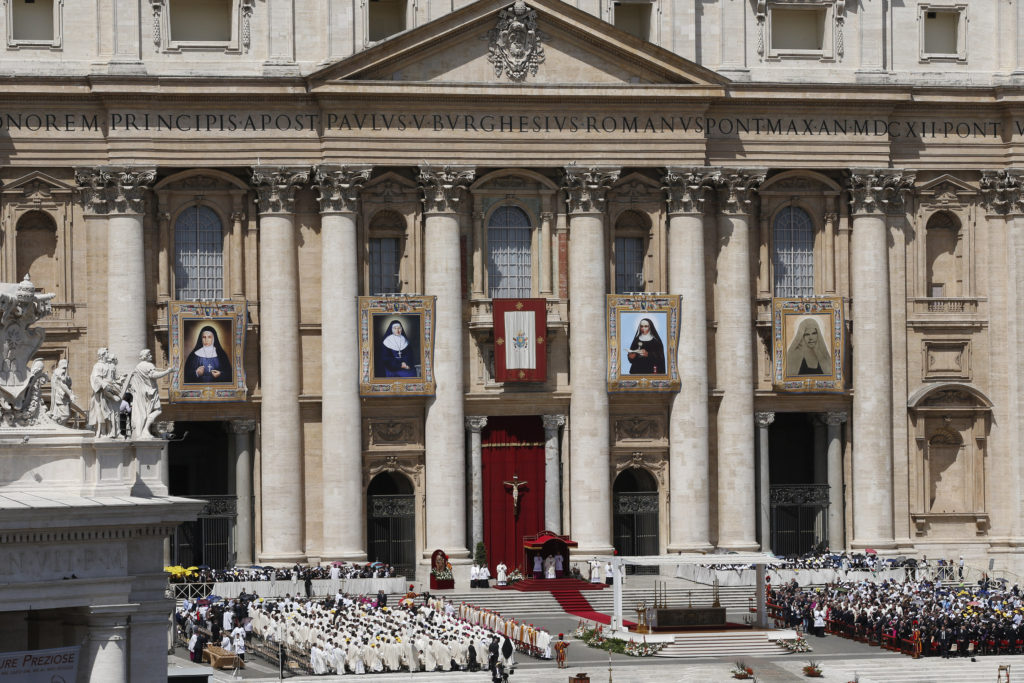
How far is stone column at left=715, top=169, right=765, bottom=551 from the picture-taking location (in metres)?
89.3

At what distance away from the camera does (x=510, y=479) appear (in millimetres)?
89125

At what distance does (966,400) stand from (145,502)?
173ft

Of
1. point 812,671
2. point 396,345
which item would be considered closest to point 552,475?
point 396,345

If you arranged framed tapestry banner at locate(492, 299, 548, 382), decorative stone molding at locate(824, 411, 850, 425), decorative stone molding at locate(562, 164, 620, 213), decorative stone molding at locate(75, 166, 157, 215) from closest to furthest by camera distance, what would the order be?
decorative stone molding at locate(75, 166, 157, 215) → framed tapestry banner at locate(492, 299, 548, 382) → decorative stone molding at locate(562, 164, 620, 213) → decorative stone molding at locate(824, 411, 850, 425)

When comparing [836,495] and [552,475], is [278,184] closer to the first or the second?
[552,475]

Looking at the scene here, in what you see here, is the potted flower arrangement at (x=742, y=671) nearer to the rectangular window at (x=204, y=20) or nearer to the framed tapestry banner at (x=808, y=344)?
the framed tapestry banner at (x=808, y=344)

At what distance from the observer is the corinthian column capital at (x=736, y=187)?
89.9m

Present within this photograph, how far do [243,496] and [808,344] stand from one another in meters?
22.7

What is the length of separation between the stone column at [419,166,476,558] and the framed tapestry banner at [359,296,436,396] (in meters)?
0.51

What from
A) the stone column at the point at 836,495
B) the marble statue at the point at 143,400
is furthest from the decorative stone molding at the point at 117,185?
the marble statue at the point at 143,400

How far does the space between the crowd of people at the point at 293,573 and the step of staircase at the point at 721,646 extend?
14617 mm

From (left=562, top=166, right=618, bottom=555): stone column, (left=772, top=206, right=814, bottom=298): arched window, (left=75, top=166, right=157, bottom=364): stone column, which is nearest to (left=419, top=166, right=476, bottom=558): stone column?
(left=562, top=166, right=618, bottom=555): stone column

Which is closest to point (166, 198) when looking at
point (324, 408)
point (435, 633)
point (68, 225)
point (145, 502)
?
point (68, 225)

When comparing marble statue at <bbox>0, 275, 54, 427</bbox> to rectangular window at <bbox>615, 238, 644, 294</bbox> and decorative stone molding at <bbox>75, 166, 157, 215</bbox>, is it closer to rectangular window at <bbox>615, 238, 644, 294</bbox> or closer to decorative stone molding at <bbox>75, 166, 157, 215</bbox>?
decorative stone molding at <bbox>75, 166, 157, 215</bbox>
